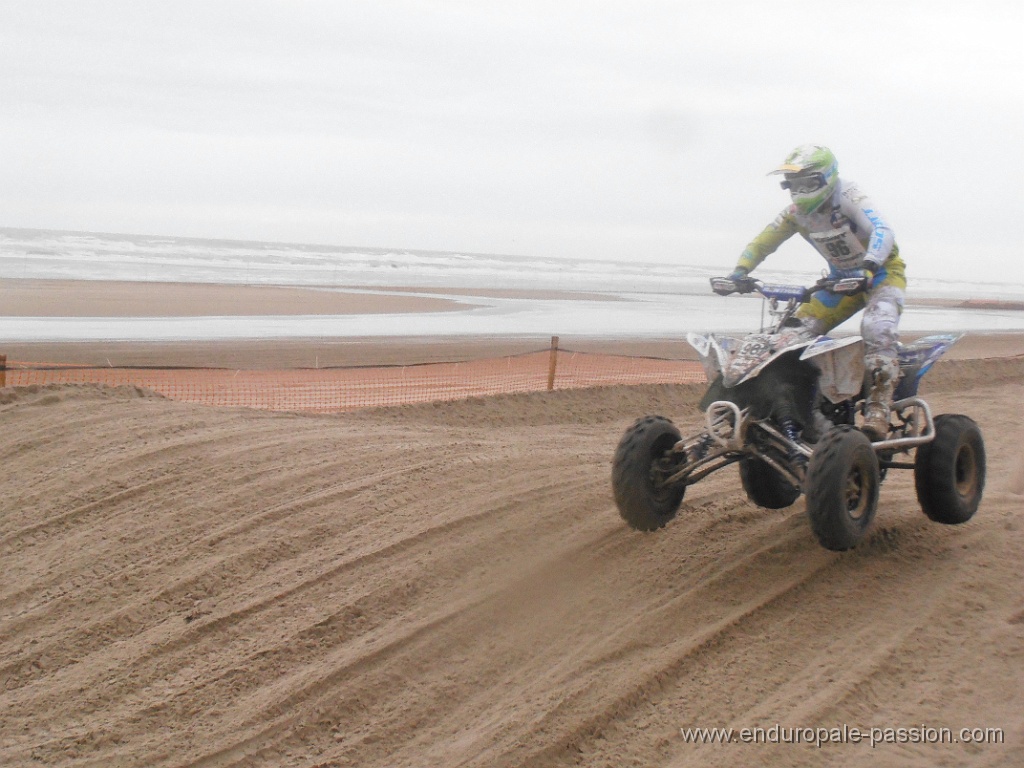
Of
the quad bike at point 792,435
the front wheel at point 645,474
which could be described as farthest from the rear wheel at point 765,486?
the front wheel at point 645,474

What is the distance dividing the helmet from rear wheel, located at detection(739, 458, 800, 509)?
1.68 meters

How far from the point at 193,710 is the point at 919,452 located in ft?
14.0

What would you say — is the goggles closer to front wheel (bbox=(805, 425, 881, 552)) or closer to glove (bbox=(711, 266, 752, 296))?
glove (bbox=(711, 266, 752, 296))

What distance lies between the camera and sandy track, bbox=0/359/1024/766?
4.05 m

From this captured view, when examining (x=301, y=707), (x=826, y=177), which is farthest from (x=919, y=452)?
(x=301, y=707)

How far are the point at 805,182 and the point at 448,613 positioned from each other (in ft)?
10.7

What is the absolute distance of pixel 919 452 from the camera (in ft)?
19.1

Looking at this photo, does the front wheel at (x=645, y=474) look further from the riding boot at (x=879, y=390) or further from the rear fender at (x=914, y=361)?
the rear fender at (x=914, y=361)

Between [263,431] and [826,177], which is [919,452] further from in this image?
[263,431]

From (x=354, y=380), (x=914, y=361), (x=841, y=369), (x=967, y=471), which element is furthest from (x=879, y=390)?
(x=354, y=380)

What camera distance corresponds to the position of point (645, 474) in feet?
17.6

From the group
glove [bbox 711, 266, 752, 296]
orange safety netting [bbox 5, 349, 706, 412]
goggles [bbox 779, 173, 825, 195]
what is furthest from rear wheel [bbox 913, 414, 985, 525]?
orange safety netting [bbox 5, 349, 706, 412]

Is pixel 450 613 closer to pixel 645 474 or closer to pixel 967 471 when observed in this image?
pixel 645 474

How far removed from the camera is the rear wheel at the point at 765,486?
20.6 ft
